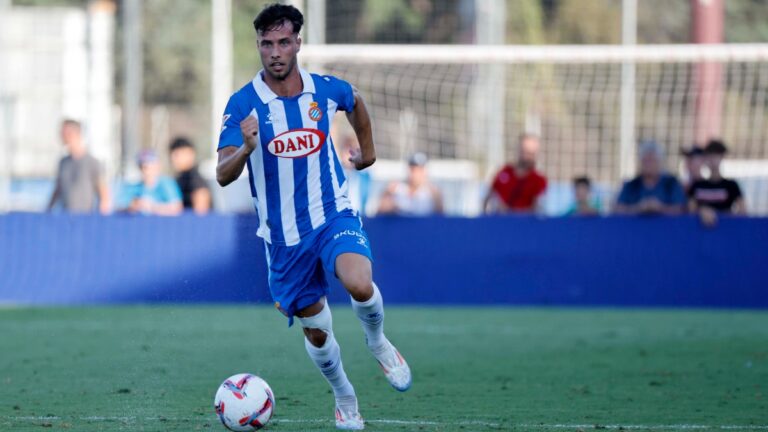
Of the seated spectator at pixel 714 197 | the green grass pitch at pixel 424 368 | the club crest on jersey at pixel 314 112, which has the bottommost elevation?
the green grass pitch at pixel 424 368

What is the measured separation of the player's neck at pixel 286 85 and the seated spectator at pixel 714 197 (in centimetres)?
923

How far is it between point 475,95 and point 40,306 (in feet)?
30.1

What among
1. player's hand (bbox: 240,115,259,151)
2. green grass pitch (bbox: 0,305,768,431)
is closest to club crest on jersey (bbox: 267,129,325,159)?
player's hand (bbox: 240,115,259,151)

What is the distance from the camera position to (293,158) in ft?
23.7

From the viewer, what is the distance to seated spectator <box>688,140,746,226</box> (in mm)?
15453

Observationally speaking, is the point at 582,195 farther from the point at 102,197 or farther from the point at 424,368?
the point at 424,368

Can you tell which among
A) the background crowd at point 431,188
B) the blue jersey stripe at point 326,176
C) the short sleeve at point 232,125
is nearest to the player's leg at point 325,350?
the blue jersey stripe at point 326,176

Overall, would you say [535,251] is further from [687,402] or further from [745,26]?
[745,26]

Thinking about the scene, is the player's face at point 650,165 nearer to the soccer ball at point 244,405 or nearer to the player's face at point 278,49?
the player's face at point 278,49

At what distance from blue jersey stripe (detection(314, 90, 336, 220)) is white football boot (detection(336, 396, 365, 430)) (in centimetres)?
103

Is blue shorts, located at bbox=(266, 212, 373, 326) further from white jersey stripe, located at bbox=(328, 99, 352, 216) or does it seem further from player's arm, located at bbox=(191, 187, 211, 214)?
player's arm, located at bbox=(191, 187, 211, 214)

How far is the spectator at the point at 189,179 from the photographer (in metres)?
16.1

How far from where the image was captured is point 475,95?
72.9 ft

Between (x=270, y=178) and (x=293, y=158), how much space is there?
17cm
